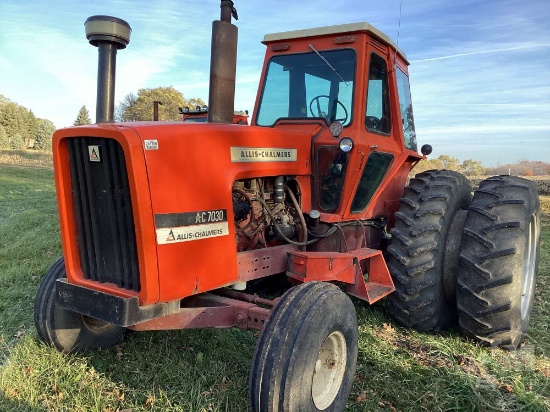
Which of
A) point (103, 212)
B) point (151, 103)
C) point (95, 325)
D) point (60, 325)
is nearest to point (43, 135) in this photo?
point (151, 103)

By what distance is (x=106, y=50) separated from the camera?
2.84 meters

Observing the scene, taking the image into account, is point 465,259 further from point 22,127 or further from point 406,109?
point 22,127

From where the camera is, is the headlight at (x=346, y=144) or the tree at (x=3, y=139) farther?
the tree at (x=3, y=139)

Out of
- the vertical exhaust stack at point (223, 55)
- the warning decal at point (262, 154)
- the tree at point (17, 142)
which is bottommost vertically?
the warning decal at point (262, 154)

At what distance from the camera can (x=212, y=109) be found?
2855 millimetres

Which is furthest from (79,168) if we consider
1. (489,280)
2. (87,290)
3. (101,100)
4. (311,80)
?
(489,280)

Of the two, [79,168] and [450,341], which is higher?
[79,168]

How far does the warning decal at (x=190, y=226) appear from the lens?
2445 millimetres

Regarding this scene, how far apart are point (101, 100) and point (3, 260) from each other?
14.7 ft

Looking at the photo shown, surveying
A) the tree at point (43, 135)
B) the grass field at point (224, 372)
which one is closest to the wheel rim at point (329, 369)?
the grass field at point (224, 372)

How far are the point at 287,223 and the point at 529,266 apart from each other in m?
2.62

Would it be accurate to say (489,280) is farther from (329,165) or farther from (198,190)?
(198,190)

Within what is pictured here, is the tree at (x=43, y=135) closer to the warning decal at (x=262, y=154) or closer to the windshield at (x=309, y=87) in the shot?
the windshield at (x=309, y=87)

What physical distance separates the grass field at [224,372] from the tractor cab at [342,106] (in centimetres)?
121
